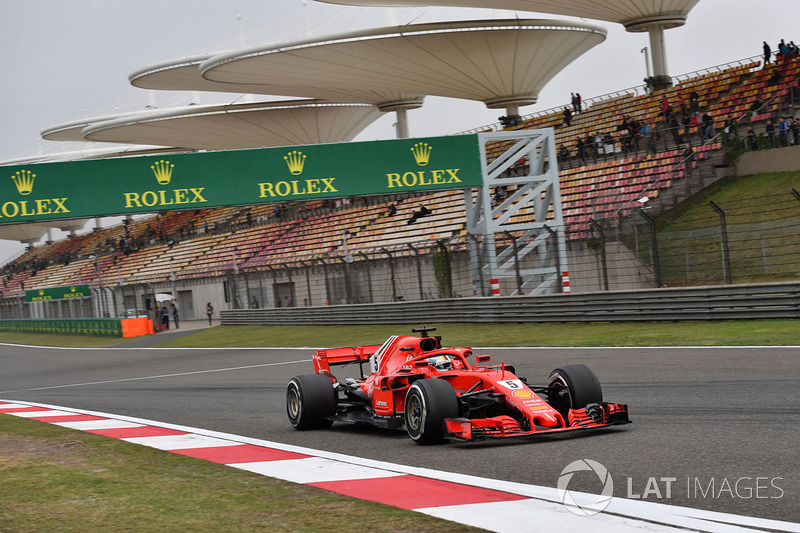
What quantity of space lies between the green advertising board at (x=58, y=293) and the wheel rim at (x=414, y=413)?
4341 centimetres

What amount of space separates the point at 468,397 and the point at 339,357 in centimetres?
236

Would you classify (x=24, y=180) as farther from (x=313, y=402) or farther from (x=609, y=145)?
(x=609, y=145)

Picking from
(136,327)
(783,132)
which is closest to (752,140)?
(783,132)

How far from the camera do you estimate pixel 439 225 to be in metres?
34.3

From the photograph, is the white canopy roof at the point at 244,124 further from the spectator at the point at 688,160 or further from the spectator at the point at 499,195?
the spectator at the point at 688,160

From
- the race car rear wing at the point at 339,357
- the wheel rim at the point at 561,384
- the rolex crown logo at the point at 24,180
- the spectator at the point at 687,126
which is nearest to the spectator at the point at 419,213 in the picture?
the spectator at the point at 687,126

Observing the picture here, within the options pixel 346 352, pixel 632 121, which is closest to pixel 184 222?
pixel 632 121

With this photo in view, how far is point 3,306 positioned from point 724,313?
5646 cm

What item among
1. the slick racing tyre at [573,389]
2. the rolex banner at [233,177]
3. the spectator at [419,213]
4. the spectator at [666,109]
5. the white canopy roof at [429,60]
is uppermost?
the white canopy roof at [429,60]

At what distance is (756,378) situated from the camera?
958 centimetres

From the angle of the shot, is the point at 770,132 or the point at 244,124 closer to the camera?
the point at 770,132

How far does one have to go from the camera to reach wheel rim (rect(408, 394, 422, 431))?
757cm

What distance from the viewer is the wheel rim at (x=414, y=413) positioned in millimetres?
7571

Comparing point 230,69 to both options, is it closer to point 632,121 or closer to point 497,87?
point 497,87
